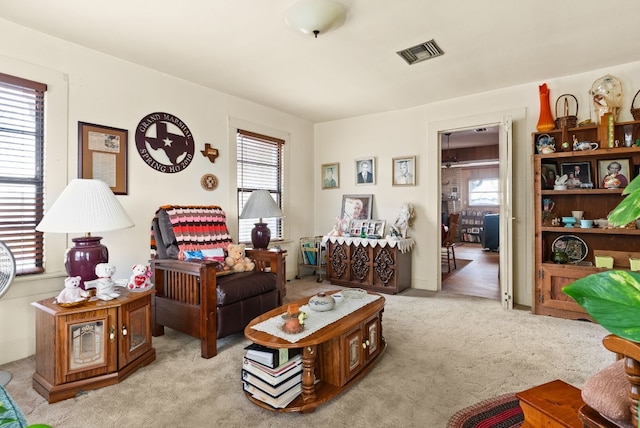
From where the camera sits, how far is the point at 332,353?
1853 millimetres

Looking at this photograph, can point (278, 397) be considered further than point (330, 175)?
No

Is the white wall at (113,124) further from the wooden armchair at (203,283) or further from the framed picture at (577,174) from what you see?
the framed picture at (577,174)

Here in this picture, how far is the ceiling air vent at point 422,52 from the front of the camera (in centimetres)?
262

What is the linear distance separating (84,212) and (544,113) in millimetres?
4016

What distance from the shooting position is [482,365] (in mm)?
2162

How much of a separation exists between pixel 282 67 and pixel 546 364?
3127 millimetres

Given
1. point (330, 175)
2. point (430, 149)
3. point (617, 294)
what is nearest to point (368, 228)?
point (330, 175)

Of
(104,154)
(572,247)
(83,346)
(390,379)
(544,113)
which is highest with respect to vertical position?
(544,113)

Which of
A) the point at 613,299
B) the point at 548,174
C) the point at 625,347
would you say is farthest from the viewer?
the point at 548,174

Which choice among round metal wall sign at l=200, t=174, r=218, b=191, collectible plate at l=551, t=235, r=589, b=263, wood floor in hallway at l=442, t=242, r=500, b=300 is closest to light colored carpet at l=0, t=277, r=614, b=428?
collectible plate at l=551, t=235, r=589, b=263

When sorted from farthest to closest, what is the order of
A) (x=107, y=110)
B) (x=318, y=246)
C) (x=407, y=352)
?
1. (x=318, y=246)
2. (x=107, y=110)
3. (x=407, y=352)

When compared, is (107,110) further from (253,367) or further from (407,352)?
(407,352)

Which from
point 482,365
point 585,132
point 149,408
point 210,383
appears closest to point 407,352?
point 482,365

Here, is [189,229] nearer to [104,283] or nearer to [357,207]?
[104,283]
